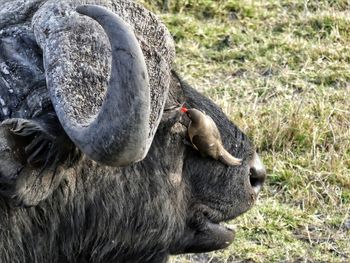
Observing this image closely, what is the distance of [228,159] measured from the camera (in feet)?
15.5

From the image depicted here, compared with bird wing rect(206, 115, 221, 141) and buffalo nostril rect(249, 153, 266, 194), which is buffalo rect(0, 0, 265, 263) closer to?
buffalo nostril rect(249, 153, 266, 194)

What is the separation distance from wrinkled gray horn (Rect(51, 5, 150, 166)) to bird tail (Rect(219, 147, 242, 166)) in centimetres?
117

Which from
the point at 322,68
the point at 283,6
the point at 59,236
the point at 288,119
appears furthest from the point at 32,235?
the point at 283,6

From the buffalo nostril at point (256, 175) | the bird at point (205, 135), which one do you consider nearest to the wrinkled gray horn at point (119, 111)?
the bird at point (205, 135)

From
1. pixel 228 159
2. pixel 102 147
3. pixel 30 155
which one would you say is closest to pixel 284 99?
pixel 228 159

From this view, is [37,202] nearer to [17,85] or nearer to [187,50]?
[17,85]

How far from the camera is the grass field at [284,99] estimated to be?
6754 mm

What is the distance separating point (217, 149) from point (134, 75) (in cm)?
133

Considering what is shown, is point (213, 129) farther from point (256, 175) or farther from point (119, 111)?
point (119, 111)

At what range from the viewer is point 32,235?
417 cm

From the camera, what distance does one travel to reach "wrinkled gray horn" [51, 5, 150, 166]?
133 inches

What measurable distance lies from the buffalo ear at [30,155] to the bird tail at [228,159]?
101 centimetres

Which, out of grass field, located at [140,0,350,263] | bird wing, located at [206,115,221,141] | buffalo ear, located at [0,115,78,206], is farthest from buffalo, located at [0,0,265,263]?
grass field, located at [140,0,350,263]

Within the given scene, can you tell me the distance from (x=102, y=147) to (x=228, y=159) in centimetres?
133
